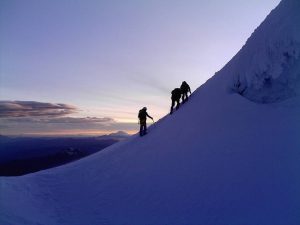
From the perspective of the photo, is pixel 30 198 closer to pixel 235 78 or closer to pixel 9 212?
pixel 9 212

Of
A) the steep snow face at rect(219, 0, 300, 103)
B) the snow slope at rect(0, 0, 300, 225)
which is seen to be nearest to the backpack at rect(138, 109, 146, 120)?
the snow slope at rect(0, 0, 300, 225)

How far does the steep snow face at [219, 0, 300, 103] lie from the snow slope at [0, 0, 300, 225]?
6cm

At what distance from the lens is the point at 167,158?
16250mm

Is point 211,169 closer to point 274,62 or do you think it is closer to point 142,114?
point 274,62

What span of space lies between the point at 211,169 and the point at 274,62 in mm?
7807

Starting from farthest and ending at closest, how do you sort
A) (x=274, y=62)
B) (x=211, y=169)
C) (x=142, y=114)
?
(x=142, y=114)
(x=274, y=62)
(x=211, y=169)

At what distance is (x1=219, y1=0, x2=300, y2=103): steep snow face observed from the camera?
51.8 feet

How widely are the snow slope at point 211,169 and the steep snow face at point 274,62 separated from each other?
61mm

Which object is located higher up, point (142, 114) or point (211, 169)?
point (142, 114)

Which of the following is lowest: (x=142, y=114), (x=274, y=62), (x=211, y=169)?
(x=211, y=169)

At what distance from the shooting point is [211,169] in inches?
523

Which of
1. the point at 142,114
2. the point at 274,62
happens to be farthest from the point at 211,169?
the point at 142,114

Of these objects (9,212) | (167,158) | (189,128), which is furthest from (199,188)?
(9,212)

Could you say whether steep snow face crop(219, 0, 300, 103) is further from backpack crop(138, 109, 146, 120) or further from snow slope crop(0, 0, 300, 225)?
backpack crop(138, 109, 146, 120)
